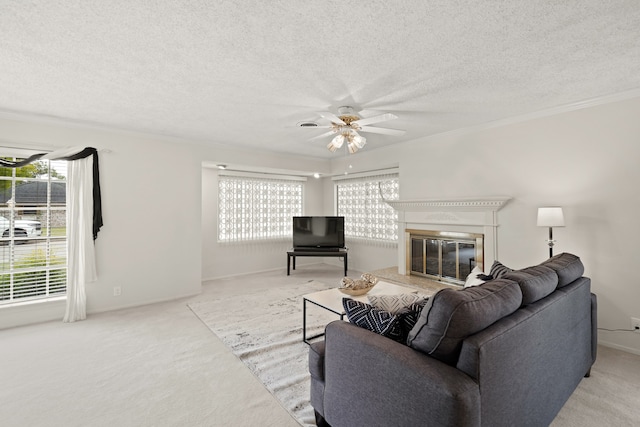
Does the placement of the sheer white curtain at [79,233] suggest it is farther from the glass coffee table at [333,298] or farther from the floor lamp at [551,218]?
the floor lamp at [551,218]

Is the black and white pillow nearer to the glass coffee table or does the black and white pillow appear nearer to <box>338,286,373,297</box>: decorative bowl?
the glass coffee table

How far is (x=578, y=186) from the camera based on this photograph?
3092 millimetres

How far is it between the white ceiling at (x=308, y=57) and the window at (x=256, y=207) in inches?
106

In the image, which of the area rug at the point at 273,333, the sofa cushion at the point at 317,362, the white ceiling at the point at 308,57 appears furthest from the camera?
the area rug at the point at 273,333

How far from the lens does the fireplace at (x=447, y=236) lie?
12.5 feet

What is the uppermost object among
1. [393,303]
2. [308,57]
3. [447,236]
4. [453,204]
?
[308,57]

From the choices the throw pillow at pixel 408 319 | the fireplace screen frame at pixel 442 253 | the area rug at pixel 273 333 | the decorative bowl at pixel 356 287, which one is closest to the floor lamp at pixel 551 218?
the fireplace screen frame at pixel 442 253

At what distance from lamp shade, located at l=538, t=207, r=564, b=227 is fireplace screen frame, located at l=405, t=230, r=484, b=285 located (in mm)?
931

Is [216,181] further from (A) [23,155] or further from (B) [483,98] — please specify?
(B) [483,98]

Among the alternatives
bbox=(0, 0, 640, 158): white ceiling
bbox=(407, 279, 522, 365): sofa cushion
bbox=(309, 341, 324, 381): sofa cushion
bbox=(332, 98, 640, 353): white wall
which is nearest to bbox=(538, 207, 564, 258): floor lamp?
bbox=(332, 98, 640, 353): white wall

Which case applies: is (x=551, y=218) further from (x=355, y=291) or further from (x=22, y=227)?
(x=22, y=227)

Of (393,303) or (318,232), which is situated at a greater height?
(318,232)

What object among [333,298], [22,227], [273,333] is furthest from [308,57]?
[22,227]

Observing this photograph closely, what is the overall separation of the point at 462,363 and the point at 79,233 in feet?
14.3
